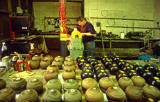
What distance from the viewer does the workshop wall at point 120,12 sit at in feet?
24.5

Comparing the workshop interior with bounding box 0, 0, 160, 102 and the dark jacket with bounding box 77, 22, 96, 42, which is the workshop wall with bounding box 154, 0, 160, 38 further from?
the dark jacket with bounding box 77, 22, 96, 42

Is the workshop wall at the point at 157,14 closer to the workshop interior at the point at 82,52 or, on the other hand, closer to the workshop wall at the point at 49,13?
the workshop interior at the point at 82,52

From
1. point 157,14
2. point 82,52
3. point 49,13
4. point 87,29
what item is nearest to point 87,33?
point 87,29

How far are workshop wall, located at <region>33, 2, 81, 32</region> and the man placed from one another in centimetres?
447

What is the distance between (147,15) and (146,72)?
6.34m

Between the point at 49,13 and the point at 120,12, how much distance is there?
4243 mm

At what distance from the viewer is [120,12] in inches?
301

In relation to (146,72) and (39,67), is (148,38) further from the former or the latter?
(39,67)

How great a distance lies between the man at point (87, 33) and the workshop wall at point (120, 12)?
2730 mm

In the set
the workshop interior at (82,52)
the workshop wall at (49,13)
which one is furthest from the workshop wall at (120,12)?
the workshop wall at (49,13)

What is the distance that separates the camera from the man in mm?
4680

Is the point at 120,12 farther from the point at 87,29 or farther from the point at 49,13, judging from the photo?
the point at 49,13

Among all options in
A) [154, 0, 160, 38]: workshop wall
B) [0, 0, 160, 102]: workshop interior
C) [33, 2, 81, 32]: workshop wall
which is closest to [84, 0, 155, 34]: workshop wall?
[0, 0, 160, 102]: workshop interior

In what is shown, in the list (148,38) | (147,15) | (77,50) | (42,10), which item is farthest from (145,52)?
(42,10)
